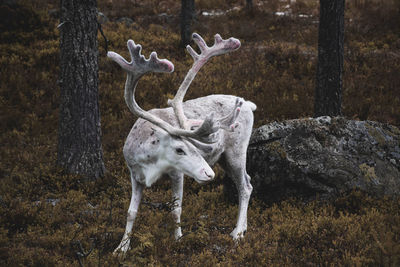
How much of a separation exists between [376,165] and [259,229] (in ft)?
8.60

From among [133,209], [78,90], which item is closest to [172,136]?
[133,209]

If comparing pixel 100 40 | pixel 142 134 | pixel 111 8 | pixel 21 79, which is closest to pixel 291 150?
pixel 142 134

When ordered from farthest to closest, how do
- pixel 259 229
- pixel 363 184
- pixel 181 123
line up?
pixel 363 184 < pixel 259 229 < pixel 181 123

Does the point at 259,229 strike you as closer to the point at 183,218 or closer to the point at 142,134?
the point at 183,218

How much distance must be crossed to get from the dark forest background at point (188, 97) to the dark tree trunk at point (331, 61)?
1796mm

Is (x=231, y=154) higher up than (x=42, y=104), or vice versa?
(x=231, y=154)

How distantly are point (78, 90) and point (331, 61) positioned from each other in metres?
5.79

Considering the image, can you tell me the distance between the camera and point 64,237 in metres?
5.60

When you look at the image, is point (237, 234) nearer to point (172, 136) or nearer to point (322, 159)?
point (172, 136)

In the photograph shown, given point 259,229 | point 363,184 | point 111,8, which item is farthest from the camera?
point 111,8

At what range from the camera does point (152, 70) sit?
4.77 metres

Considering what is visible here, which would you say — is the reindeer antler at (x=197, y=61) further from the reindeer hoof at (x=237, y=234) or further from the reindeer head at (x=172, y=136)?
the reindeer hoof at (x=237, y=234)

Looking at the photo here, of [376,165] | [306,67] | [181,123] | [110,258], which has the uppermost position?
[181,123]

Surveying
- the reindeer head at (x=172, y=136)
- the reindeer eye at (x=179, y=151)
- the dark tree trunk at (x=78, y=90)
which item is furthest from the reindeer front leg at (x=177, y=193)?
the dark tree trunk at (x=78, y=90)
